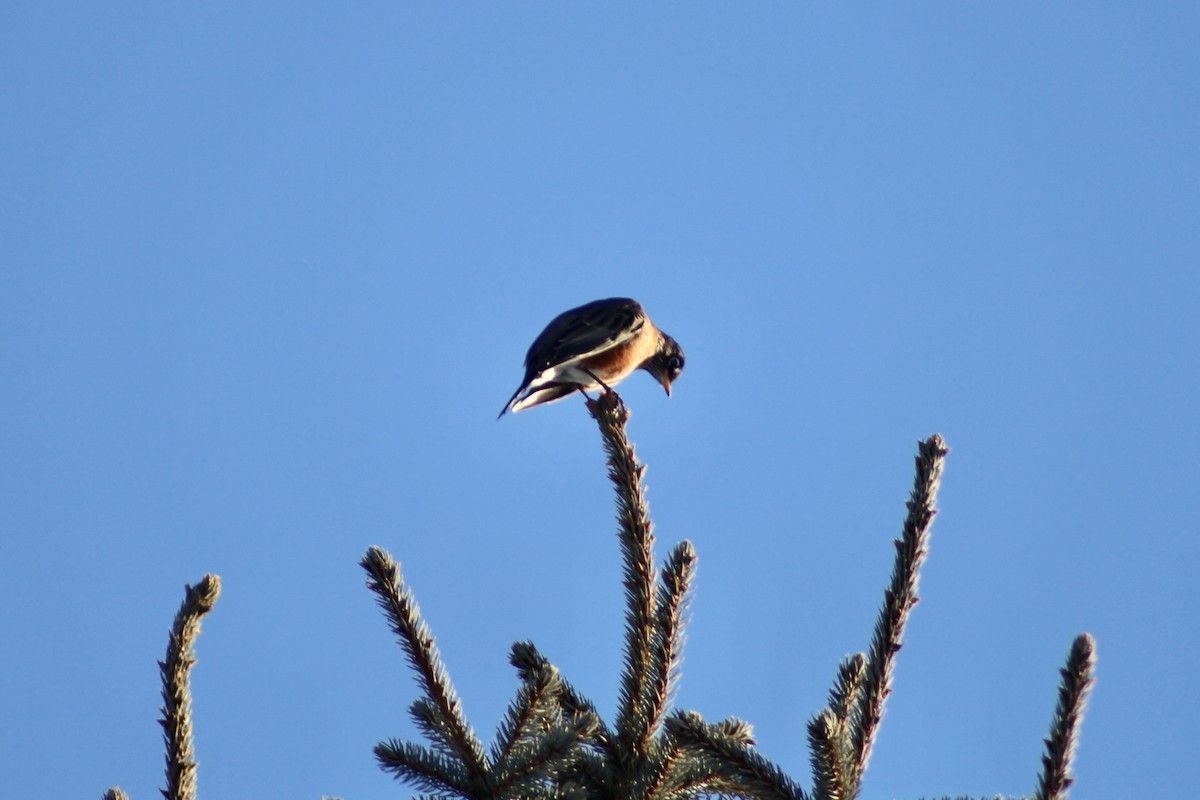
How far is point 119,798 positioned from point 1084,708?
79.4 inches

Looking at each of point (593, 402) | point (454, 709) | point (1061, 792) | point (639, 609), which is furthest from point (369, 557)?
point (593, 402)

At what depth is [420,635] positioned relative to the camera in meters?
2.86

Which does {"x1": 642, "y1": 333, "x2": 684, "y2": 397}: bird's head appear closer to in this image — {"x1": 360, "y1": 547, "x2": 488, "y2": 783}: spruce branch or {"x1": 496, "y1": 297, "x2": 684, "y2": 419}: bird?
{"x1": 496, "y1": 297, "x2": 684, "y2": 419}: bird

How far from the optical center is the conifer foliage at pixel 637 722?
8.00ft

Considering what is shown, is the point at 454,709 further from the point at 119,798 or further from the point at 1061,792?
the point at 1061,792

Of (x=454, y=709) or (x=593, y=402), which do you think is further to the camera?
(x=593, y=402)

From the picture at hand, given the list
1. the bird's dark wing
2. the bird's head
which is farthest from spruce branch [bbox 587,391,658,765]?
the bird's head

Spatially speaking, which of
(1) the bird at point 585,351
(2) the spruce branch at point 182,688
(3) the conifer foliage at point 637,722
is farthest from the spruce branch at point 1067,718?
(1) the bird at point 585,351

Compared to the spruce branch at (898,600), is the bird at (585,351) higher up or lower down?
higher up

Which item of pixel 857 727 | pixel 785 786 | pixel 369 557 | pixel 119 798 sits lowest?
pixel 119 798

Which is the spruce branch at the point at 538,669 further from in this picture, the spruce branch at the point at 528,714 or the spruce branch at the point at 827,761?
the spruce branch at the point at 827,761

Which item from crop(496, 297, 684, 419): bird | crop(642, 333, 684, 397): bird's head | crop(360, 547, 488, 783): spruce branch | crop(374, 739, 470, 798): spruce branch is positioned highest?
crop(642, 333, 684, 397): bird's head

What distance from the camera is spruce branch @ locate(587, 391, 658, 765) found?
113 inches

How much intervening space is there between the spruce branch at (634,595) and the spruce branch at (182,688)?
1049mm
